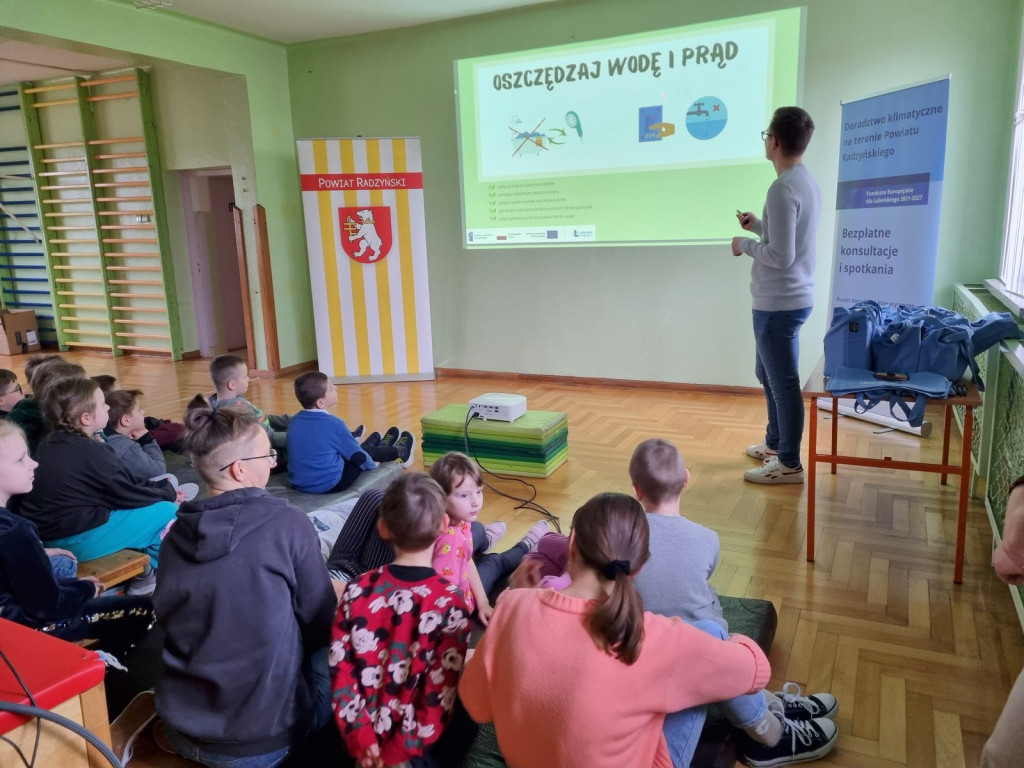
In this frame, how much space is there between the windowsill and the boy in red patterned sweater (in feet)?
7.93

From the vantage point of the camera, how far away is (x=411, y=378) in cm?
595

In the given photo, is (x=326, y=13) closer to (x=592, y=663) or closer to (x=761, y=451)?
(x=761, y=451)

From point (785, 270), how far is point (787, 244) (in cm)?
14

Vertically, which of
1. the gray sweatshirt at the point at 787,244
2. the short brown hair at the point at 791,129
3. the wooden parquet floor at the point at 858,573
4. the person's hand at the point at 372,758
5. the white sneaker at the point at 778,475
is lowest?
the wooden parquet floor at the point at 858,573

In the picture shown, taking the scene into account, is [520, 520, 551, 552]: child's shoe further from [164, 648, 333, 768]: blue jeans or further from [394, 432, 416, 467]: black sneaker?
[394, 432, 416, 467]: black sneaker

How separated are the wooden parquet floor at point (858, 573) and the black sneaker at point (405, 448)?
0.62 metres

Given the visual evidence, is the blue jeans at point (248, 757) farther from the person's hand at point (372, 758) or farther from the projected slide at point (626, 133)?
the projected slide at point (626, 133)

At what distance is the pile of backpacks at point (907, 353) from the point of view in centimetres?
236

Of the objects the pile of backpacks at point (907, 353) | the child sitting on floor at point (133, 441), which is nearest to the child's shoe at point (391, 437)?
the child sitting on floor at point (133, 441)

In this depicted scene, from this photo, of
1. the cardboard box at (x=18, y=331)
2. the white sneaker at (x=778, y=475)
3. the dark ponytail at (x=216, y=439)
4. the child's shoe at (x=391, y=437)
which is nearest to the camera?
the dark ponytail at (x=216, y=439)

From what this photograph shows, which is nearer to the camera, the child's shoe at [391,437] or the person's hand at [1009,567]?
the person's hand at [1009,567]

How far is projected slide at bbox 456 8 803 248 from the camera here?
4656 mm

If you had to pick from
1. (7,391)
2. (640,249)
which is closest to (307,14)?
(640,249)

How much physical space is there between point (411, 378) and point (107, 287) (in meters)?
3.72
